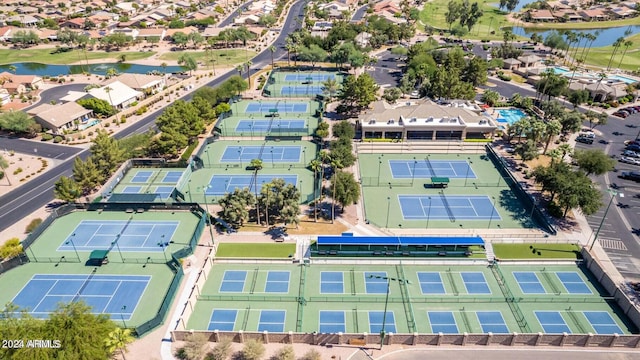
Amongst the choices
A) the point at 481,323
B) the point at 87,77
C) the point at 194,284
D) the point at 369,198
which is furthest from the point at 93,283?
the point at 87,77

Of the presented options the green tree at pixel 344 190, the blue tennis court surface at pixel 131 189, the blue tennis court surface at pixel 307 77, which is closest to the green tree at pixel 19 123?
the blue tennis court surface at pixel 131 189

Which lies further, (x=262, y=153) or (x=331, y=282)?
(x=262, y=153)

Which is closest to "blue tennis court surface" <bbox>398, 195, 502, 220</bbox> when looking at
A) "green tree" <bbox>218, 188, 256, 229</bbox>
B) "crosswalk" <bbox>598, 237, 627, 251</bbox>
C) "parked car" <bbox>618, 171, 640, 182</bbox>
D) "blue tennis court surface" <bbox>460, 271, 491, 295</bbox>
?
"blue tennis court surface" <bbox>460, 271, 491, 295</bbox>

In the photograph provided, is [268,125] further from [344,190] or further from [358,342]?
[358,342]

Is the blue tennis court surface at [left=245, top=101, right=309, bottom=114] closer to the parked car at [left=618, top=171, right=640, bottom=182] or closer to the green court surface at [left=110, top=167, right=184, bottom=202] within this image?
the green court surface at [left=110, top=167, right=184, bottom=202]

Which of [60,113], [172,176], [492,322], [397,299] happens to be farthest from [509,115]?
[60,113]

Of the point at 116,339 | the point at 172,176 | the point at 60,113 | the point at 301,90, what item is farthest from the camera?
the point at 301,90
